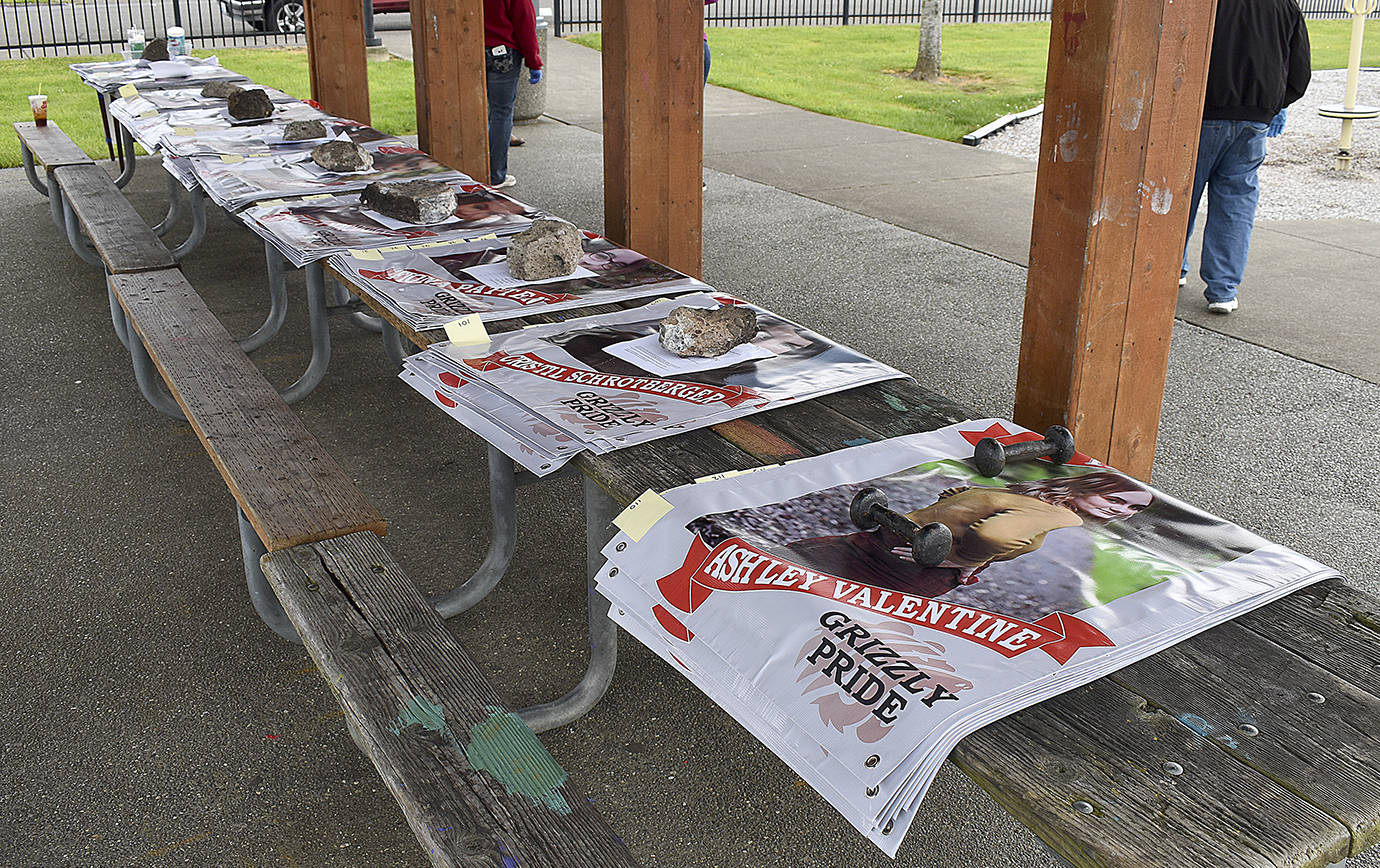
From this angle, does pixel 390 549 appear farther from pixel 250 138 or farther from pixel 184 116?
pixel 184 116

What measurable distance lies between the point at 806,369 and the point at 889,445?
0.42 m

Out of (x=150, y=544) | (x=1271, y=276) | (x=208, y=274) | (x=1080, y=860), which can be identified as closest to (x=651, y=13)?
(x=150, y=544)

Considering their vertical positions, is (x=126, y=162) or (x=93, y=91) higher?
(x=93, y=91)

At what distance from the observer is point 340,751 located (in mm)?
2309

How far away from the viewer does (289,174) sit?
405 centimetres

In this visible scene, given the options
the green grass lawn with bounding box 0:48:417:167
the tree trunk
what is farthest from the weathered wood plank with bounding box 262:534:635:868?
the tree trunk

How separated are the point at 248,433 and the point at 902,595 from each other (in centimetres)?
162

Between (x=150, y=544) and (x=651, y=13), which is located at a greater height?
(x=651, y=13)

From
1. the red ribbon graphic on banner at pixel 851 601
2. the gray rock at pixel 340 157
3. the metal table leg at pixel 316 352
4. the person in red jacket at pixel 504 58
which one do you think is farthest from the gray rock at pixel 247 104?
the red ribbon graphic on banner at pixel 851 601

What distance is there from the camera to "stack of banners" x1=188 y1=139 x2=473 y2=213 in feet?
12.4

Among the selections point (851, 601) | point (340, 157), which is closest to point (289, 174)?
point (340, 157)

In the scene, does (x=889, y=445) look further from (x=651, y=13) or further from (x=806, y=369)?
(x=651, y=13)

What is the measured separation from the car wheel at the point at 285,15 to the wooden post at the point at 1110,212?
45.6ft

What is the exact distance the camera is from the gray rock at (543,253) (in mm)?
2859
